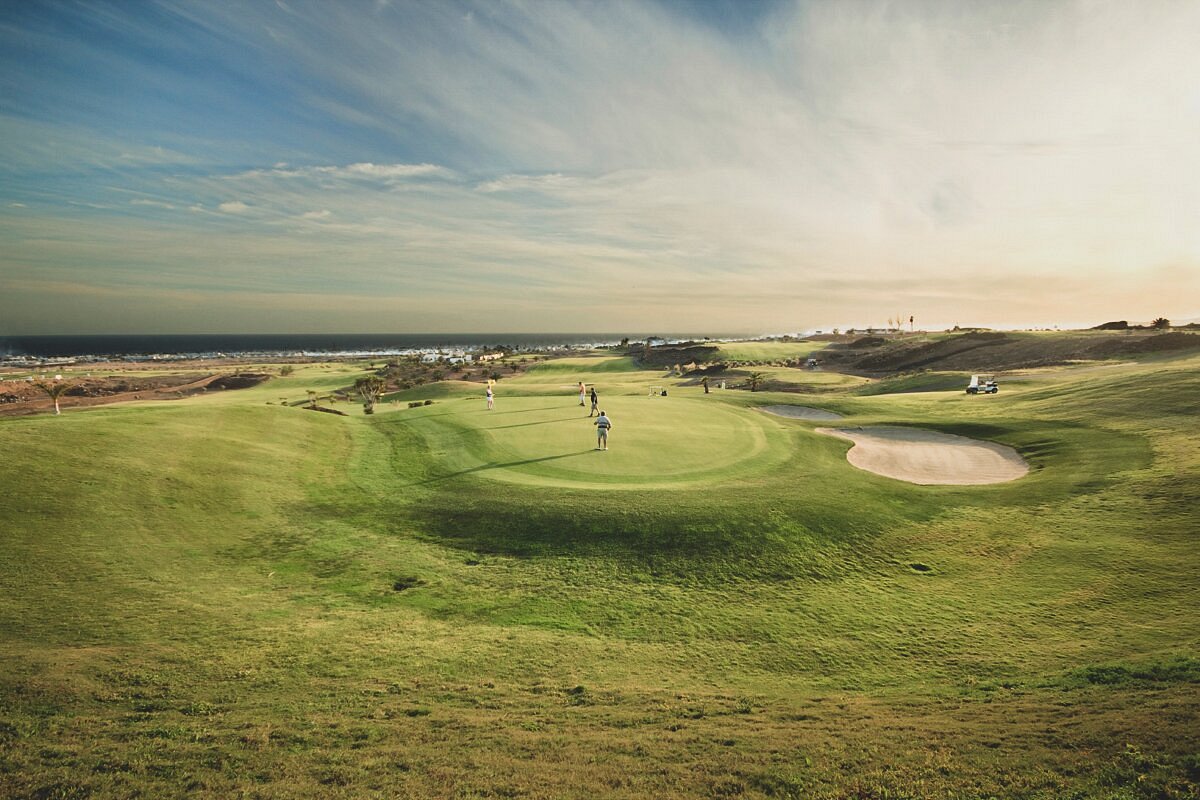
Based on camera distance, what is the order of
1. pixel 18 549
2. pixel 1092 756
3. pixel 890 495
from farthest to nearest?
pixel 890 495, pixel 18 549, pixel 1092 756

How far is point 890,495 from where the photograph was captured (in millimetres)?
19203

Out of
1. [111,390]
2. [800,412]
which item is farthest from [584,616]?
[111,390]

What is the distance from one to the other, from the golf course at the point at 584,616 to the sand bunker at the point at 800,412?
13.3 metres

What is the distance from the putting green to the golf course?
0.29 meters

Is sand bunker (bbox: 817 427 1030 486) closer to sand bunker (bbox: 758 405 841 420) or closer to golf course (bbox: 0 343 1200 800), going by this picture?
golf course (bbox: 0 343 1200 800)

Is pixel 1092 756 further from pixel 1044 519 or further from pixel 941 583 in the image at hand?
pixel 1044 519

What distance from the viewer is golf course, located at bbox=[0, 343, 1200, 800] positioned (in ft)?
21.8

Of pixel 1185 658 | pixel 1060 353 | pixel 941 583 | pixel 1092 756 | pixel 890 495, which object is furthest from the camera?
pixel 1060 353

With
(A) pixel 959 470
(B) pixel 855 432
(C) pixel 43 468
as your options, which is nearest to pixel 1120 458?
(A) pixel 959 470

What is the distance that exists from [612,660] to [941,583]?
9.39m

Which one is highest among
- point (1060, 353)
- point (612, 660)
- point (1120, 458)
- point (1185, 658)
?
point (1060, 353)

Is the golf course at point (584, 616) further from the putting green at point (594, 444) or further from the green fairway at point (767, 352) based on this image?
the green fairway at point (767, 352)

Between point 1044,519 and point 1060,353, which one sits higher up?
point 1060,353

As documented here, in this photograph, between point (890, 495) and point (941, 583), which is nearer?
point (941, 583)
